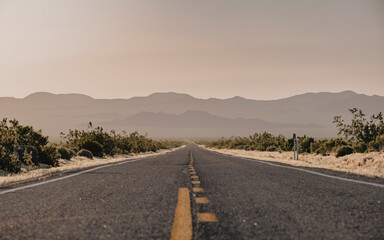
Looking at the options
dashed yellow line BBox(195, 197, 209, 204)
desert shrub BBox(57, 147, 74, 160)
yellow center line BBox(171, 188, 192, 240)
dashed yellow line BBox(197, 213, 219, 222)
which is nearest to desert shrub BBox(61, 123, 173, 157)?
desert shrub BBox(57, 147, 74, 160)

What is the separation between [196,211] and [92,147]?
934 inches

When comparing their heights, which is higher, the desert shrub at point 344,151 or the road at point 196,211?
the desert shrub at point 344,151

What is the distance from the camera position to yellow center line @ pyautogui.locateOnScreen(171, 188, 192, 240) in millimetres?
3154

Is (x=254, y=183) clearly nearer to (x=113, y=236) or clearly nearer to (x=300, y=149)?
(x=113, y=236)

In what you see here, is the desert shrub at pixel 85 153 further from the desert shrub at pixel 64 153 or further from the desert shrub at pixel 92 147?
the desert shrub at pixel 64 153

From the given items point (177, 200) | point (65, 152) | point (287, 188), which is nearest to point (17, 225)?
point (177, 200)

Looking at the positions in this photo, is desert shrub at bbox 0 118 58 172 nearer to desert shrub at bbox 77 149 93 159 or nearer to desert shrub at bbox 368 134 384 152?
desert shrub at bbox 77 149 93 159

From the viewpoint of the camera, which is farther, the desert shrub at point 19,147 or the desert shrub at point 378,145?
the desert shrub at point 378,145

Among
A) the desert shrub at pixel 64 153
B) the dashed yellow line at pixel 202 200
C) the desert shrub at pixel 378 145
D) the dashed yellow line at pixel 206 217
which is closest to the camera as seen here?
the dashed yellow line at pixel 206 217

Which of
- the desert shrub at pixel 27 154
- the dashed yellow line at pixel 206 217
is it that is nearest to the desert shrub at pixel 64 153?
the desert shrub at pixel 27 154

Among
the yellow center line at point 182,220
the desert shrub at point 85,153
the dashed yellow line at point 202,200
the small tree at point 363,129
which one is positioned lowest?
the desert shrub at point 85,153

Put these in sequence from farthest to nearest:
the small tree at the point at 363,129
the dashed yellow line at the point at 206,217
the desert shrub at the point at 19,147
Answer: the small tree at the point at 363,129
the desert shrub at the point at 19,147
the dashed yellow line at the point at 206,217

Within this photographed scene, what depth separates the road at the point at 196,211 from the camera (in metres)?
3.30

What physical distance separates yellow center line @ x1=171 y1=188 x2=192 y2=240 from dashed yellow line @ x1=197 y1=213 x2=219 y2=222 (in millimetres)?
112
